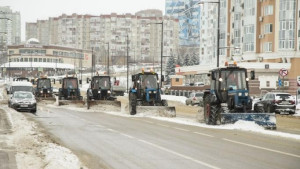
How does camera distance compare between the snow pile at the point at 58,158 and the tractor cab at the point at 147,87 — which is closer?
the snow pile at the point at 58,158

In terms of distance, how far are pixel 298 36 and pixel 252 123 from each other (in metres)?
58.6

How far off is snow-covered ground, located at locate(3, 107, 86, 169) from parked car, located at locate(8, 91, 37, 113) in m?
17.7

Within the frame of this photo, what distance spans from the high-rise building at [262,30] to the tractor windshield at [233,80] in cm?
4661

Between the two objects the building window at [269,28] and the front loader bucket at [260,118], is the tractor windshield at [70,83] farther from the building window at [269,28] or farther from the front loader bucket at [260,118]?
the building window at [269,28]

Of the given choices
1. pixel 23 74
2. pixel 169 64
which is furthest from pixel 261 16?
pixel 23 74

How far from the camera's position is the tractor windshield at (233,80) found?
24141 millimetres

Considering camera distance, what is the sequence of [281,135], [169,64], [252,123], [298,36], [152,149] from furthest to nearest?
1. [169,64]
2. [298,36]
3. [252,123]
4. [281,135]
5. [152,149]

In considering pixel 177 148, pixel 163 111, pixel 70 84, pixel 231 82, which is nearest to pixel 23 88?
pixel 70 84

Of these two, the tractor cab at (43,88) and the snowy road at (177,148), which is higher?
the tractor cab at (43,88)

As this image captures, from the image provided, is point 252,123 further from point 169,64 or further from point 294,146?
point 169,64

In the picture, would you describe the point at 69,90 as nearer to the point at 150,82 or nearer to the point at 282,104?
the point at 150,82

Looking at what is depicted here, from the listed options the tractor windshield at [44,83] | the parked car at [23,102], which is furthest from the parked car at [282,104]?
the tractor windshield at [44,83]

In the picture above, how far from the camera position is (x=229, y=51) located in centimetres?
9400

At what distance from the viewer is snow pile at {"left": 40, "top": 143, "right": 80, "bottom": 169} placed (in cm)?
1075
